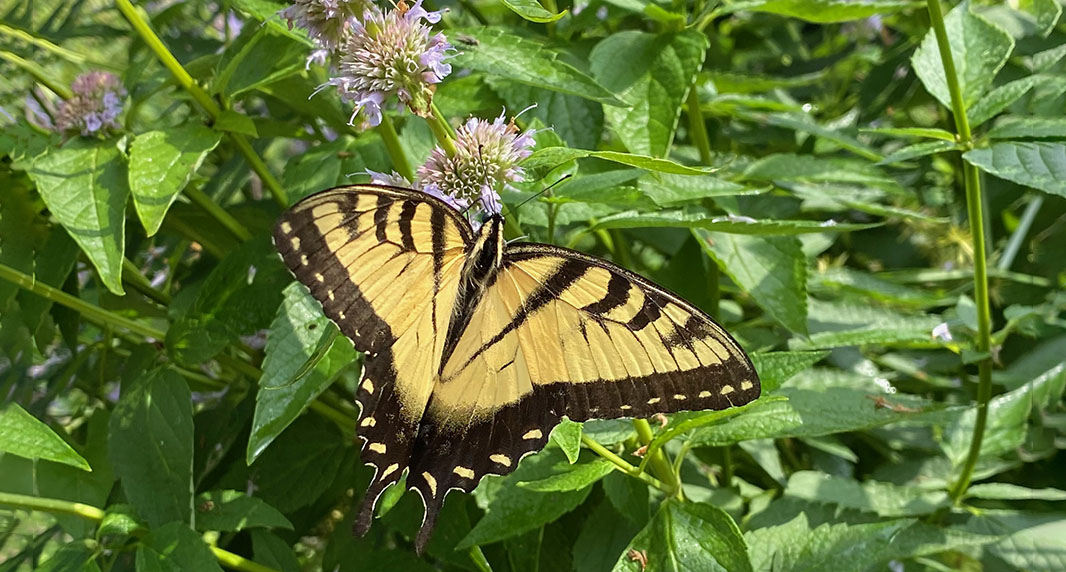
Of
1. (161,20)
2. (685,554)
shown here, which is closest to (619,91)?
(685,554)

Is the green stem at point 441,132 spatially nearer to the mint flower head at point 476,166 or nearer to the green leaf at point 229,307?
the mint flower head at point 476,166

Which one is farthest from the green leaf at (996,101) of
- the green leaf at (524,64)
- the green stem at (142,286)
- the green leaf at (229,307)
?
the green stem at (142,286)

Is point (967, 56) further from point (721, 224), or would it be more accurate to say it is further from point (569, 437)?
point (569, 437)

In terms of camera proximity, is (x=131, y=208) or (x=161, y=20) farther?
(x=161, y=20)

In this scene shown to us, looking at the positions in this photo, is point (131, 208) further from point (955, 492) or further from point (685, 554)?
point (955, 492)

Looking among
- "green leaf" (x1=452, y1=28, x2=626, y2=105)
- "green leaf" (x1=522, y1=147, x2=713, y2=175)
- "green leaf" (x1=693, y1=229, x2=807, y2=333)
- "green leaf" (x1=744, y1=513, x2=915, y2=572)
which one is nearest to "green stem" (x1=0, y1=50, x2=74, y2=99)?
"green leaf" (x1=452, y1=28, x2=626, y2=105)

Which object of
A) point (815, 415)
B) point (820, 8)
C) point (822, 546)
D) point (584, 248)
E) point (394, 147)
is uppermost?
point (820, 8)

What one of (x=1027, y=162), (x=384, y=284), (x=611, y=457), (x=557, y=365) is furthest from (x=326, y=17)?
(x=1027, y=162)
